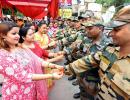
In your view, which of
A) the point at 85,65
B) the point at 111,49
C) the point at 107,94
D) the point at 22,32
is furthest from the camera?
the point at 22,32

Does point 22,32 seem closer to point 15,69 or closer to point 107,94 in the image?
point 15,69

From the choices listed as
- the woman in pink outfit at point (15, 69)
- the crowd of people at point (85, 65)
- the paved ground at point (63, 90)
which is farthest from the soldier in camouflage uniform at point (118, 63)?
the paved ground at point (63, 90)

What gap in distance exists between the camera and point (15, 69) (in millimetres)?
3334

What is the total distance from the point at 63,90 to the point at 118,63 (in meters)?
4.91

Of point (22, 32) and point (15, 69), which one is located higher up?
point (22, 32)

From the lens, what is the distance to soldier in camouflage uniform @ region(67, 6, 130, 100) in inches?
Result: 102

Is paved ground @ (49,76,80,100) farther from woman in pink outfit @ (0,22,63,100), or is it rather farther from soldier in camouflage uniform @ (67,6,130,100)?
soldier in camouflage uniform @ (67,6,130,100)

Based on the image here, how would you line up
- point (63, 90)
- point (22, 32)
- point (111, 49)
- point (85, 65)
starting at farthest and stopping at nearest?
point (63, 90)
point (22, 32)
point (85, 65)
point (111, 49)

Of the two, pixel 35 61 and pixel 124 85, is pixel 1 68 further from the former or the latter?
pixel 124 85

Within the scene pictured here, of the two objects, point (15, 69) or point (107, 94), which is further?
point (15, 69)

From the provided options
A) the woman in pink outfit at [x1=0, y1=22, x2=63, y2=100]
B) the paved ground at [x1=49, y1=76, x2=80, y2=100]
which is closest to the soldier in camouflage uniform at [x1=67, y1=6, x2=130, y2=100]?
the woman in pink outfit at [x1=0, y1=22, x2=63, y2=100]

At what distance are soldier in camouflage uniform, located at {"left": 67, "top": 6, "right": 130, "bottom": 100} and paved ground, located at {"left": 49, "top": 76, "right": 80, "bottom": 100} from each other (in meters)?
3.98

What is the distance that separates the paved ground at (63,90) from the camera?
22.5ft

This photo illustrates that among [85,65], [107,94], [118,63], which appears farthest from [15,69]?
[118,63]
